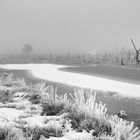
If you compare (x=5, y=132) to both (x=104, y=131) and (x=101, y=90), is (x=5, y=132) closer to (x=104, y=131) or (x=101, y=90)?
(x=104, y=131)

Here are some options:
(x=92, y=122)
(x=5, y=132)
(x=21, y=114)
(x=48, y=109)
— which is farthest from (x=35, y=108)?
(x=5, y=132)

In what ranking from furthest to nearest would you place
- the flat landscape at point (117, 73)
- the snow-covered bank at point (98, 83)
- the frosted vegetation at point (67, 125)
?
the flat landscape at point (117, 73) < the snow-covered bank at point (98, 83) < the frosted vegetation at point (67, 125)

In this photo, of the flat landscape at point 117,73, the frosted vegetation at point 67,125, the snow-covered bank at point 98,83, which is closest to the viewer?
the frosted vegetation at point 67,125

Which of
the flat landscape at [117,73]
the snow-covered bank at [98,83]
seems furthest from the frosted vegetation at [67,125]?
the flat landscape at [117,73]

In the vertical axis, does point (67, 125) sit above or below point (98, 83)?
above

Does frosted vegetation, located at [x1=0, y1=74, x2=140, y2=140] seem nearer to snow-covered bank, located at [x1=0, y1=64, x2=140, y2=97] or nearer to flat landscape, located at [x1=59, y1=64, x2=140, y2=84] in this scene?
snow-covered bank, located at [x1=0, y1=64, x2=140, y2=97]

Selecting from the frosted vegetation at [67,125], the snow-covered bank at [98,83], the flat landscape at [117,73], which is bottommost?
the flat landscape at [117,73]

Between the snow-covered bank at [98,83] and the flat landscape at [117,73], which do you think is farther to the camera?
the flat landscape at [117,73]

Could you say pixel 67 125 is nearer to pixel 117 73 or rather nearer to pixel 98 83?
pixel 98 83

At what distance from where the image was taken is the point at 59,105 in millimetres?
6820

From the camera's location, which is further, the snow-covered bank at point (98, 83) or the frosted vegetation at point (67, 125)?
the snow-covered bank at point (98, 83)

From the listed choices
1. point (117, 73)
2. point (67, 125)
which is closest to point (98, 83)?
point (117, 73)

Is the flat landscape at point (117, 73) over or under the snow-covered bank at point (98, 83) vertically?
under

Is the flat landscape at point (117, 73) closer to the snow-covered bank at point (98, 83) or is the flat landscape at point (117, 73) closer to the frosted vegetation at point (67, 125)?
the snow-covered bank at point (98, 83)
